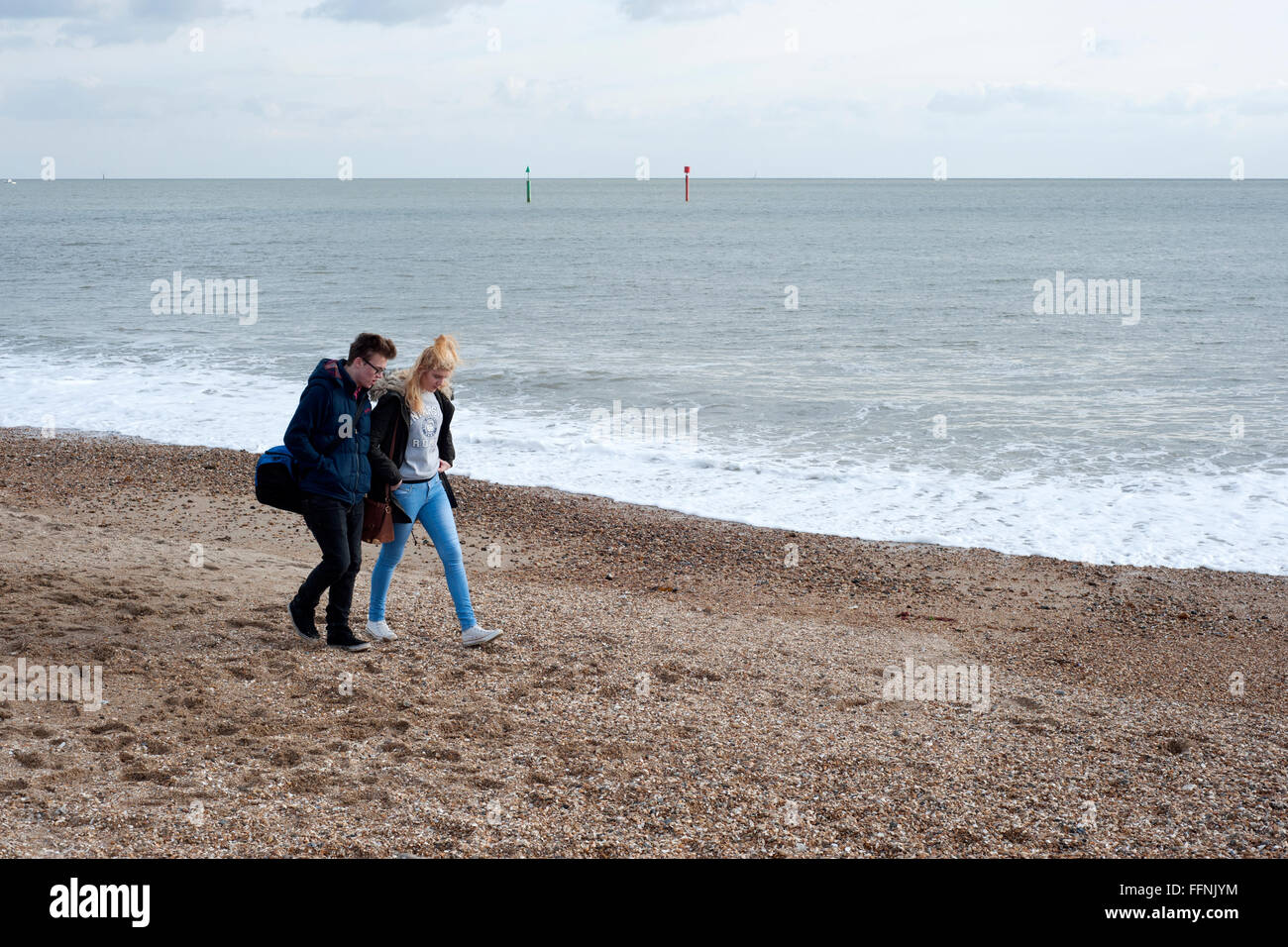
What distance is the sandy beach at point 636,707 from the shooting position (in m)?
4.50

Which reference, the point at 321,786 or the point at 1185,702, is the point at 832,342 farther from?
the point at 321,786

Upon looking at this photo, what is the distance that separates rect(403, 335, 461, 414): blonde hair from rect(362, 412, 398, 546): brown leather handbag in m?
0.52

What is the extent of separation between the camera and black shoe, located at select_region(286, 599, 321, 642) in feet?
20.9

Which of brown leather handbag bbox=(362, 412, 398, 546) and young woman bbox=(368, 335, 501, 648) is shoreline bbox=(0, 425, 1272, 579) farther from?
brown leather handbag bbox=(362, 412, 398, 546)

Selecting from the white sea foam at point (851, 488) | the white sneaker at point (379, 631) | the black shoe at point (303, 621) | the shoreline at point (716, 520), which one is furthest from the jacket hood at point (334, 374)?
the white sea foam at point (851, 488)

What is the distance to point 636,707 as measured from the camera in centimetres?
588

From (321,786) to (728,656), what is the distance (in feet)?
9.87

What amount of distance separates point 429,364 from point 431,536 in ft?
3.60

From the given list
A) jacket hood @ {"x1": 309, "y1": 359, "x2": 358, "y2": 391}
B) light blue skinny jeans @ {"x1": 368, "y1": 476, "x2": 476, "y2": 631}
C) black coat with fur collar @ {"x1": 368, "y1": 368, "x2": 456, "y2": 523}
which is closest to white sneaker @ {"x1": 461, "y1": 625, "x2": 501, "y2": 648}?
light blue skinny jeans @ {"x1": 368, "y1": 476, "x2": 476, "y2": 631}

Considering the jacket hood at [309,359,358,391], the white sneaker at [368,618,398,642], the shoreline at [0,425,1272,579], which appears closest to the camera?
the jacket hood at [309,359,358,391]

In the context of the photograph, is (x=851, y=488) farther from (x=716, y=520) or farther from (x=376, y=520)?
(x=376, y=520)

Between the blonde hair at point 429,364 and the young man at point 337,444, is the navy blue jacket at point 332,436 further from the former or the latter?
the blonde hair at point 429,364

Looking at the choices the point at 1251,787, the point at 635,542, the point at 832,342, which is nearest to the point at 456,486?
the point at 635,542

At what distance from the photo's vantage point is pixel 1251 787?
5137mm
